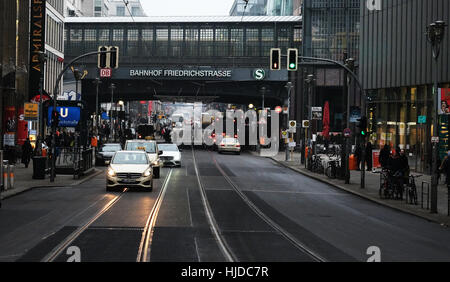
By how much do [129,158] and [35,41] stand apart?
83.7 ft

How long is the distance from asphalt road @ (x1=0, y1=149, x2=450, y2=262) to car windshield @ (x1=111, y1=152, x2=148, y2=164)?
117cm

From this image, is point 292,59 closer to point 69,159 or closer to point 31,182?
point 31,182

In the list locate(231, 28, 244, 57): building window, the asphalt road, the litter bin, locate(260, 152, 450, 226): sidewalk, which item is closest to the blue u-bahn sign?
the litter bin

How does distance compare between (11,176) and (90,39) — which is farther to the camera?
(90,39)

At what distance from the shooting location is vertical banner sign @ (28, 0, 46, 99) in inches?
1921

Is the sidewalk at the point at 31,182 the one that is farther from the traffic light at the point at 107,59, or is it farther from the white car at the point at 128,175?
the traffic light at the point at 107,59

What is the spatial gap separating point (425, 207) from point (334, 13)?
53505mm

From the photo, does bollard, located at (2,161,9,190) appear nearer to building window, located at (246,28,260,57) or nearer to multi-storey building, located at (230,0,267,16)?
building window, located at (246,28,260,57)

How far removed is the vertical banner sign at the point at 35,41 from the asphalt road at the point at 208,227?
23.2 m

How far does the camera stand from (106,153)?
43219mm

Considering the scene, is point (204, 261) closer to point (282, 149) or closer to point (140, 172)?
point (140, 172)

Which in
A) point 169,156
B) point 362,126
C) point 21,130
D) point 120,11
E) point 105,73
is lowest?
point 169,156

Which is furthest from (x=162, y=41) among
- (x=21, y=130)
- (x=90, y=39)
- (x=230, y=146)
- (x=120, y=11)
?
(x=120, y=11)

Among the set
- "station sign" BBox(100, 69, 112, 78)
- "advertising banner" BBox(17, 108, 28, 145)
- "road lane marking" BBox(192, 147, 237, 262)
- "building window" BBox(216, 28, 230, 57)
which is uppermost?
"building window" BBox(216, 28, 230, 57)
